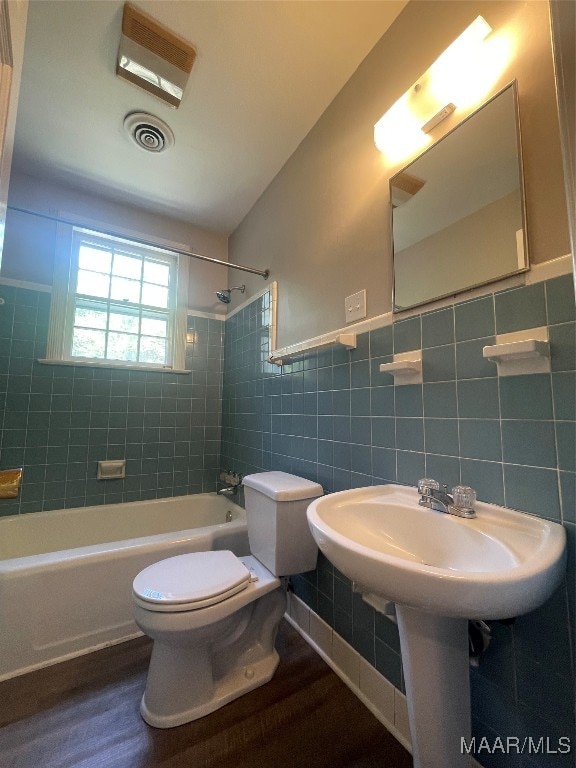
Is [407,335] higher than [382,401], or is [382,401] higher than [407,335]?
[407,335]

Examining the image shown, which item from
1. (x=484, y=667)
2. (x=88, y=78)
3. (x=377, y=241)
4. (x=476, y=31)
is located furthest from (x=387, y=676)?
(x=88, y=78)

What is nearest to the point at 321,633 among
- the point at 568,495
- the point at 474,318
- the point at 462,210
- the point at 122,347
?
the point at 568,495

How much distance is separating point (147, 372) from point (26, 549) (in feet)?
4.37

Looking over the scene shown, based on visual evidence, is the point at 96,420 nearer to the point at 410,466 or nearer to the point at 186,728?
the point at 186,728

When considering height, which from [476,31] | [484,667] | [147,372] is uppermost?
[476,31]

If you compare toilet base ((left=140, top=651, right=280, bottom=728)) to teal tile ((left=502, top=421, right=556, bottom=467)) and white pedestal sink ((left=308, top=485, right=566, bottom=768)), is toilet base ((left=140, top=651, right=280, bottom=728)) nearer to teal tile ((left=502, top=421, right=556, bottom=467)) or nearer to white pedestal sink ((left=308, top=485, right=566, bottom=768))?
white pedestal sink ((left=308, top=485, right=566, bottom=768))

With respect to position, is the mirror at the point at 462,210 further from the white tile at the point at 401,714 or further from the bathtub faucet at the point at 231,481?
the bathtub faucet at the point at 231,481

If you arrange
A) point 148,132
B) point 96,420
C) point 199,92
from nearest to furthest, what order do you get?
point 199,92 → point 148,132 → point 96,420

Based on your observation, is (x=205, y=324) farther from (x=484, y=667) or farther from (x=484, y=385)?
(x=484, y=667)

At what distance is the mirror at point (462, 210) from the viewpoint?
863mm

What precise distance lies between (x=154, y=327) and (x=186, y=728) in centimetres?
235

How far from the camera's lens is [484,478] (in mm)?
877

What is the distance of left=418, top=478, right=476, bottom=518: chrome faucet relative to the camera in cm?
84

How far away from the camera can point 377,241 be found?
1276 millimetres
